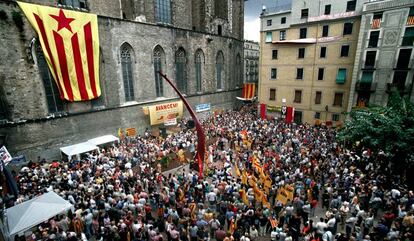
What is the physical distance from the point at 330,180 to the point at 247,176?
499cm

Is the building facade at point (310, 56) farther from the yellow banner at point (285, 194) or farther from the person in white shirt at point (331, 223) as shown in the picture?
the person in white shirt at point (331, 223)

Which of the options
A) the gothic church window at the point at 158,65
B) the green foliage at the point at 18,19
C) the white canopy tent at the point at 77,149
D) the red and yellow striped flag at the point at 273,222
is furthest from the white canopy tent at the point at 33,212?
the gothic church window at the point at 158,65

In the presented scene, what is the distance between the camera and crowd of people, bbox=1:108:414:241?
9.62 m

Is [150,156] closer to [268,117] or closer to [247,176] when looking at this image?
[247,176]

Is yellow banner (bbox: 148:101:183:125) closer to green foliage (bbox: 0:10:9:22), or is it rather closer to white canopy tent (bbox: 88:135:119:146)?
white canopy tent (bbox: 88:135:119:146)

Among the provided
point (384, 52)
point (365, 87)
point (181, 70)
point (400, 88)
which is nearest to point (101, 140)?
point (181, 70)

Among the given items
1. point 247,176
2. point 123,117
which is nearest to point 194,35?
point 123,117

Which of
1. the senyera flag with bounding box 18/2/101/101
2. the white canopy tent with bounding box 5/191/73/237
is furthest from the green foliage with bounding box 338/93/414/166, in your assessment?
the senyera flag with bounding box 18/2/101/101

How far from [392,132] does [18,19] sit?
2597 cm

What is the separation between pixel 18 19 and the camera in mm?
16688

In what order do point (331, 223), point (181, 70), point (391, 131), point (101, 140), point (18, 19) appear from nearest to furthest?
point (331, 223) < point (391, 131) < point (18, 19) < point (101, 140) < point (181, 70)

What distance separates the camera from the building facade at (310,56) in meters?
25.9

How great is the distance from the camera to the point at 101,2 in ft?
74.5

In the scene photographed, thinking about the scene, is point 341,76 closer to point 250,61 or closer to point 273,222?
point 273,222
